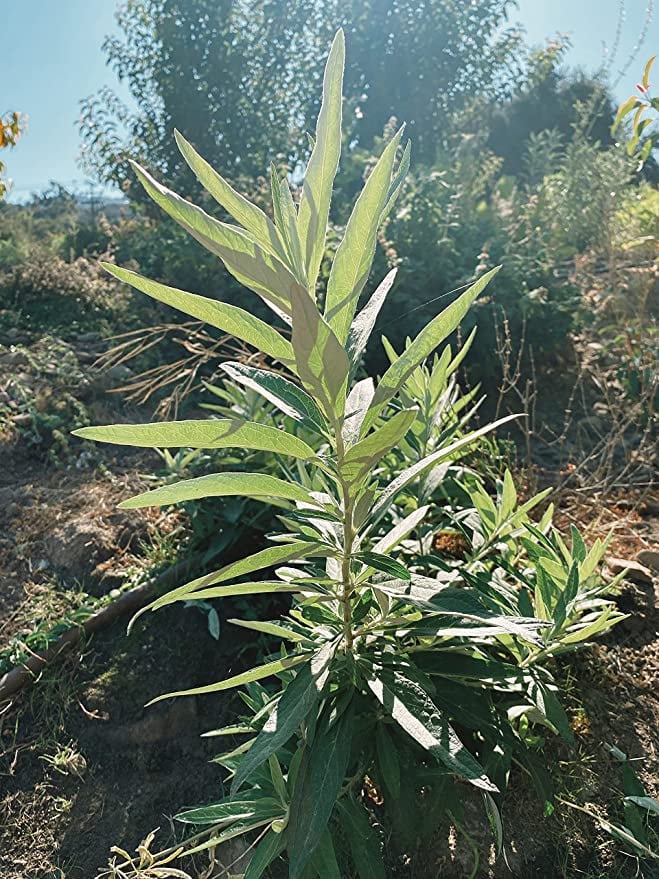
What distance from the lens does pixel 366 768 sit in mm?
1433

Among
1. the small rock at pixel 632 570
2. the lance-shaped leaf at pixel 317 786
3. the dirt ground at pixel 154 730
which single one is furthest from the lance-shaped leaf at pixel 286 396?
the small rock at pixel 632 570

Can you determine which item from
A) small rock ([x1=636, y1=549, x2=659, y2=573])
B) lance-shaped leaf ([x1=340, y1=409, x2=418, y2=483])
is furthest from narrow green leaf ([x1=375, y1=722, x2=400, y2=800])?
small rock ([x1=636, y1=549, x2=659, y2=573])

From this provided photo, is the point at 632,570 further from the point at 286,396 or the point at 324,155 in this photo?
the point at 324,155

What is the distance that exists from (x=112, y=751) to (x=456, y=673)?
1.18 m

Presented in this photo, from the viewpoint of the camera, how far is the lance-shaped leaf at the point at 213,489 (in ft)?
3.18

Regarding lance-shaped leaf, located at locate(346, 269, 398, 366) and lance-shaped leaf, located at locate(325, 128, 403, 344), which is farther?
lance-shaped leaf, located at locate(346, 269, 398, 366)

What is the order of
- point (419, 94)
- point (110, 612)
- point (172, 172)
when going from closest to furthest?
point (110, 612) → point (172, 172) → point (419, 94)

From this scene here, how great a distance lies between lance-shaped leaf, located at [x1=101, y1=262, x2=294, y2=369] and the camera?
36.6 inches

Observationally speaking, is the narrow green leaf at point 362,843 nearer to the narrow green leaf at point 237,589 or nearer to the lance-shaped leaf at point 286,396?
the narrow green leaf at point 237,589

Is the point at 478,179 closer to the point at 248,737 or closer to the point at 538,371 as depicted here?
the point at 538,371

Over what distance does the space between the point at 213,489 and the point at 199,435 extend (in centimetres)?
8

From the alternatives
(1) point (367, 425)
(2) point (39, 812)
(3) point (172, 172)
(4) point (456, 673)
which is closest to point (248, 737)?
(2) point (39, 812)

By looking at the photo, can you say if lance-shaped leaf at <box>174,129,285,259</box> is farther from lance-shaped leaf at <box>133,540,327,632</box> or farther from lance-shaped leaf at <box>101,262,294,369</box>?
lance-shaped leaf at <box>133,540,327,632</box>

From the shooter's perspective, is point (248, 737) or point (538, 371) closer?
point (248, 737)
